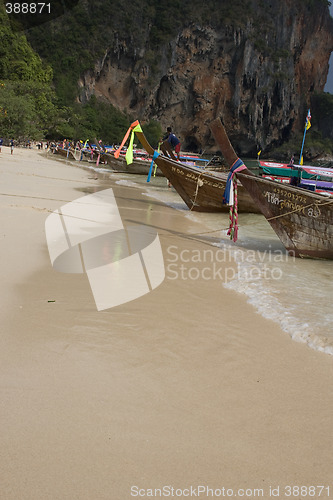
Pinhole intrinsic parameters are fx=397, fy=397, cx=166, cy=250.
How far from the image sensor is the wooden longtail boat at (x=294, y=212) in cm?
699

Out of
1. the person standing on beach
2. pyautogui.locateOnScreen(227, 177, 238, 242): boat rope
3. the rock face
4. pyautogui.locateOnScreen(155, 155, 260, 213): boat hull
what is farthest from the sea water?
the rock face

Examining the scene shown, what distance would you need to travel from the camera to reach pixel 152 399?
2.51 m

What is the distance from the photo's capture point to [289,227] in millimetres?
7352

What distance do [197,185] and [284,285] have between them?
645 cm

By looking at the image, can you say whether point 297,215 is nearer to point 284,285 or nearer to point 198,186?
point 284,285

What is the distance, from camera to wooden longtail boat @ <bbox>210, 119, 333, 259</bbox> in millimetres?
6992

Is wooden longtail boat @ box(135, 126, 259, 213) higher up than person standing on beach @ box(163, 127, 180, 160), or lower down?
lower down

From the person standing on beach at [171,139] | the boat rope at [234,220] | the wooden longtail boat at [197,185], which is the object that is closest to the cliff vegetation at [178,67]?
the person standing on beach at [171,139]

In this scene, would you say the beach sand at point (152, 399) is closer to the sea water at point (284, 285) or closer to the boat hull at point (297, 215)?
the sea water at point (284, 285)

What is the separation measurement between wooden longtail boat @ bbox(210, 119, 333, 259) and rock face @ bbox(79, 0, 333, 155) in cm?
6255

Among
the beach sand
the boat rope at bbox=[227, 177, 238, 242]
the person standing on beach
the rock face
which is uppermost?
the rock face

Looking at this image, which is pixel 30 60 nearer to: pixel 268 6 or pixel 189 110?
pixel 189 110

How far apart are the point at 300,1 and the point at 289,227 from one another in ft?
345

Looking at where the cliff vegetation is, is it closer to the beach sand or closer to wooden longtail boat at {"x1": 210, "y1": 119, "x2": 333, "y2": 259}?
wooden longtail boat at {"x1": 210, "y1": 119, "x2": 333, "y2": 259}
